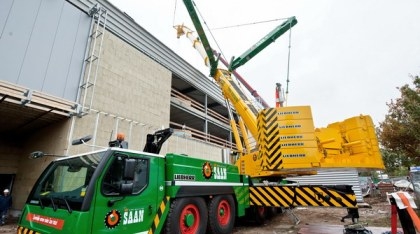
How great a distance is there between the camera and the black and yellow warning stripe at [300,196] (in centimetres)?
599

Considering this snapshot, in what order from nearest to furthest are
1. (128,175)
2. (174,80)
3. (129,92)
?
(128,175)
(129,92)
(174,80)

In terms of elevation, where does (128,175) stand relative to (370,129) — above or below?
below

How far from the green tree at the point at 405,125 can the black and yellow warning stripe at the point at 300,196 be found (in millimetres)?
8878

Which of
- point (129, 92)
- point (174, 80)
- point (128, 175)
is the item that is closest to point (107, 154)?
point (128, 175)

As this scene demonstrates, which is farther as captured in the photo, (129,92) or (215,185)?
(129,92)

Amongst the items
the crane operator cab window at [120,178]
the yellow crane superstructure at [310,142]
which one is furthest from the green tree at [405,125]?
the crane operator cab window at [120,178]

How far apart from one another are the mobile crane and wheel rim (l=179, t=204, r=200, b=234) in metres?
0.02

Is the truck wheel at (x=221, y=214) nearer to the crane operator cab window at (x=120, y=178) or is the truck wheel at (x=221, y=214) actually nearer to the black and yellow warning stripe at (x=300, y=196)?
the black and yellow warning stripe at (x=300, y=196)

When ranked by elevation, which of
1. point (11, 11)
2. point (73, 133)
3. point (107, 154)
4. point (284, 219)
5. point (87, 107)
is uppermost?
point (11, 11)

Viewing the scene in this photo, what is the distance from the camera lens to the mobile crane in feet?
12.1

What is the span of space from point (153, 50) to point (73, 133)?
258 inches

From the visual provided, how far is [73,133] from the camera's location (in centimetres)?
887

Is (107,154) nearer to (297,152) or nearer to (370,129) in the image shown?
(297,152)

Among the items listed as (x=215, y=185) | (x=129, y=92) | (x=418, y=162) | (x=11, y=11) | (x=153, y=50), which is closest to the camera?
(x=215, y=185)
